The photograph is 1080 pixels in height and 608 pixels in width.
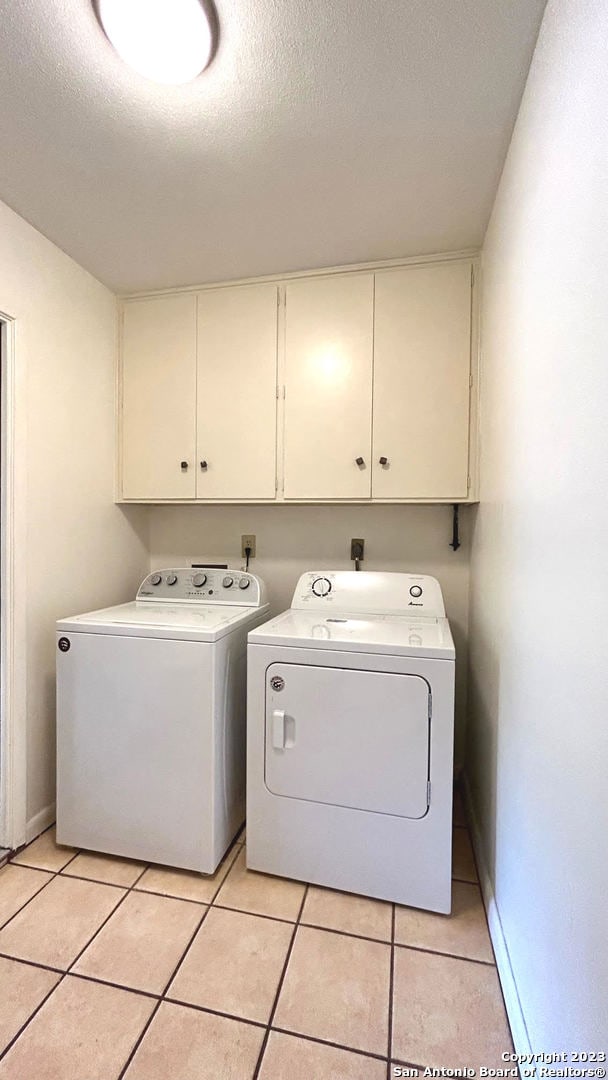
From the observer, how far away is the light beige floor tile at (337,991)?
103 centimetres

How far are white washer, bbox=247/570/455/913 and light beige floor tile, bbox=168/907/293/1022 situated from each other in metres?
0.19

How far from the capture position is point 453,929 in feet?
4.26

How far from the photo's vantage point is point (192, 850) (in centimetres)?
150

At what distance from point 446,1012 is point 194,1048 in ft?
1.97

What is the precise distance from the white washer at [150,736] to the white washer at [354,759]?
0.44ft

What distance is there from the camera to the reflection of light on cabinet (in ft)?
6.20

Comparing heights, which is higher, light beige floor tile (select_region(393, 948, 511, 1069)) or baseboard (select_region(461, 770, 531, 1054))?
baseboard (select_region(461, 770, 531, 1054))

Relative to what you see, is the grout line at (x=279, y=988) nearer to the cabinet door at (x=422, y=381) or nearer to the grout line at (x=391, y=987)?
the grout line at (x=391, y=987)

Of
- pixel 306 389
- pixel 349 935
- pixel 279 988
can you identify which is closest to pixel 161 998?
pixel 279 988

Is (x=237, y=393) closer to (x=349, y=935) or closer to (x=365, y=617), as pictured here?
(x=365, y=617)

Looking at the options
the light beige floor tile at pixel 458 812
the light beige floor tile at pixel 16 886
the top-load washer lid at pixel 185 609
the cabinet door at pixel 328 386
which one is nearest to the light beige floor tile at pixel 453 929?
Answer: the light beige floor tile at pixel 458 812

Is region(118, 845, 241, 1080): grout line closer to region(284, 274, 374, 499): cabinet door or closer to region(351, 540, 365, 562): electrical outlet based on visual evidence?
region(351, 540, 365, 562): electrical outlet

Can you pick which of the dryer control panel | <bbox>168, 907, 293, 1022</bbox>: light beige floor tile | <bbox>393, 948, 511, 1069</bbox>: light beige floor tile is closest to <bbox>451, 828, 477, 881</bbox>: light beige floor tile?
<bbox>393, 948, 511, 1069</bbox>: light beige floor tile

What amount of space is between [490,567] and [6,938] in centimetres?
→ 185
